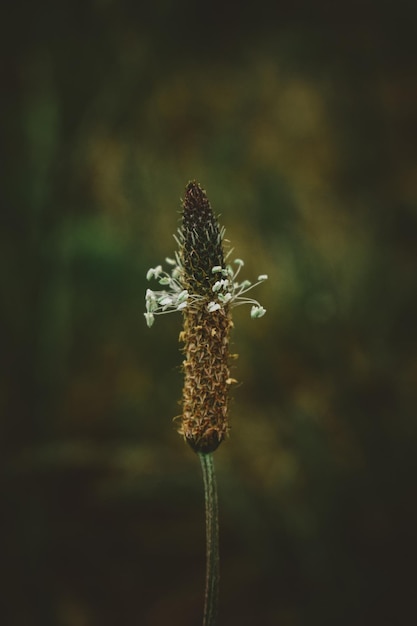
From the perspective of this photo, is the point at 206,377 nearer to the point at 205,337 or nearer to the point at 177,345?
the point at 205,337

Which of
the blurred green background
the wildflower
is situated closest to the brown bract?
the wildflower

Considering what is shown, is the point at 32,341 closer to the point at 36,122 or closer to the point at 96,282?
the point at 96,282

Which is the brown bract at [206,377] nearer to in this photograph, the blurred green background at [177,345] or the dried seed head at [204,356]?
the dried seed head at [204,356]

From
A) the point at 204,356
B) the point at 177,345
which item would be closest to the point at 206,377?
the point at 204,356

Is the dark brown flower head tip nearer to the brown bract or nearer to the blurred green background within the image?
the brown bract

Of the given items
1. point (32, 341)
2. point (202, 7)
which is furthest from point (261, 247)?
point (32, 341)

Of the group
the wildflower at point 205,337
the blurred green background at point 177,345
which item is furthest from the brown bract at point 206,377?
the blurred green background at point 177,345
